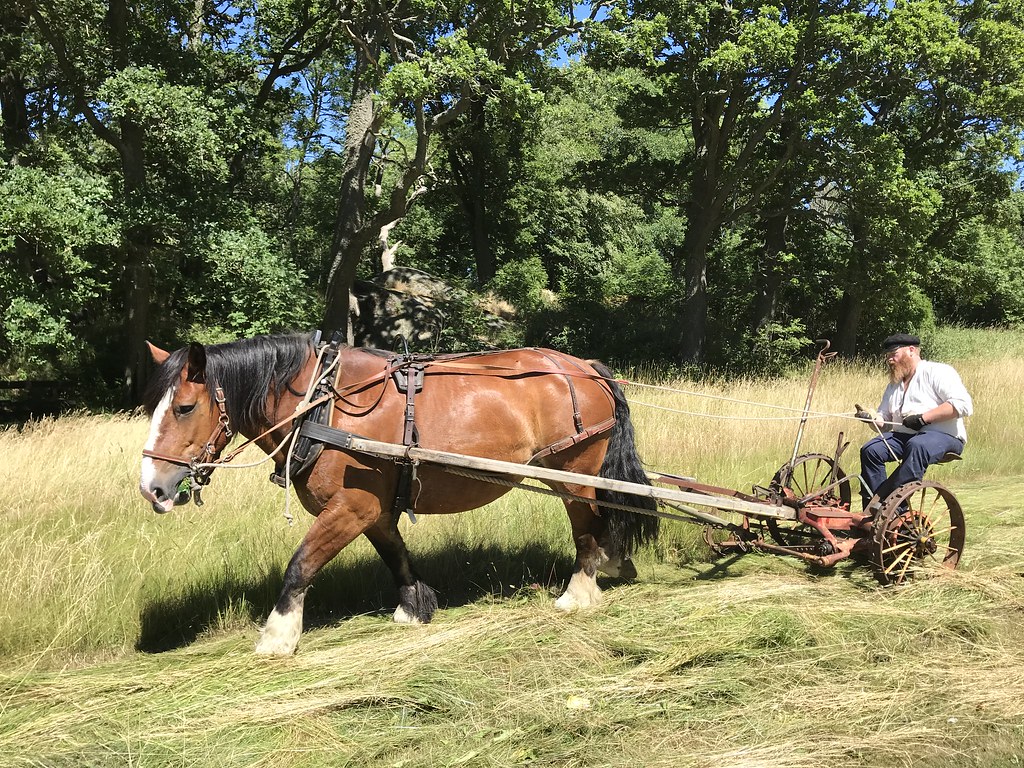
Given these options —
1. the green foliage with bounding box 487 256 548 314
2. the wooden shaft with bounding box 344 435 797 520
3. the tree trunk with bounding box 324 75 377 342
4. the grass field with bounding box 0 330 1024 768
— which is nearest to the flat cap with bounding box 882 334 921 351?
the wooden shaft with bounding box 344 435 797 520

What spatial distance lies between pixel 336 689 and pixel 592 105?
1268 inches

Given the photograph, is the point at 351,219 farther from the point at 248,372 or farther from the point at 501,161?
the point at 248,372

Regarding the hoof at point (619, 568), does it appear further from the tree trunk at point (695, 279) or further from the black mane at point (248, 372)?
the tree trunk at point (695, 279)

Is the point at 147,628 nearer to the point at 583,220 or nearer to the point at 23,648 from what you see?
the point at 23,648

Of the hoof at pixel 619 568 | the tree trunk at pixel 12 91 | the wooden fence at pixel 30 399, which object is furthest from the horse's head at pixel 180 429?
the wooden fence at pixel 30 399

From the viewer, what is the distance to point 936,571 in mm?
4688

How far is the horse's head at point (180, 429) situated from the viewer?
3748 millimetres

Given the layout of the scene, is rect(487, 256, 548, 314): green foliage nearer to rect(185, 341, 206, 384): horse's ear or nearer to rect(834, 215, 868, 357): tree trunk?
rect(834, 215, 868, 357): tree trunk

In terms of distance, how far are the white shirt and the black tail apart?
2007 mm

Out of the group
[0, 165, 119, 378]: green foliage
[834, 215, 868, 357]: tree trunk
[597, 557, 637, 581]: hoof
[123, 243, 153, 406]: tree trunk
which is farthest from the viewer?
[834, 215, 868, 357]: tree trunk

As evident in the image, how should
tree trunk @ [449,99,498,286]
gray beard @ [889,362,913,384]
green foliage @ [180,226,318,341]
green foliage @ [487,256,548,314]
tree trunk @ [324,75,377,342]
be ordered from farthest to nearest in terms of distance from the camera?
tree trunk @ [449,99,498,286], green foliage @ [487,256,548,314], tree trunk @ [324,75,377,342], green foliage @ [180,226,318,341], gray beard @ [889,362,913,384]

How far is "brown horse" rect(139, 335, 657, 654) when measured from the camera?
3.88m

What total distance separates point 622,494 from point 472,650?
1.62m

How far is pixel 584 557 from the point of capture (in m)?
4.85
